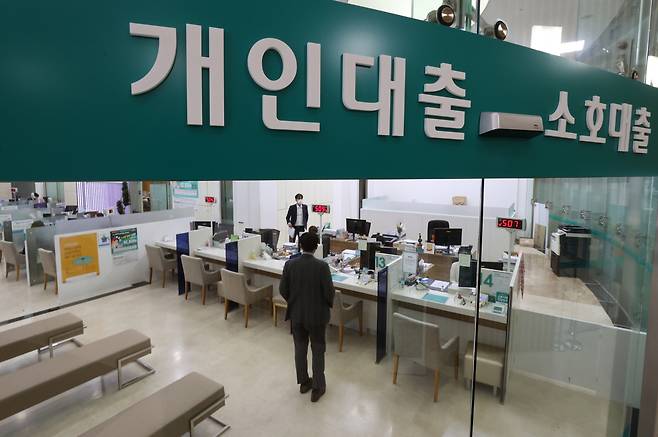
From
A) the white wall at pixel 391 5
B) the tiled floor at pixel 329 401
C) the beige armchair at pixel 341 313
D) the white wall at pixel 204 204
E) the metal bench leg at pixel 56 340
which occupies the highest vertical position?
the white wall at pixel 391 5

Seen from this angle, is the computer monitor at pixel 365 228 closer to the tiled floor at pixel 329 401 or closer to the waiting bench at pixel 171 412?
the tiled floor at pixel 329 401

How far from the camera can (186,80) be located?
95 centimetres

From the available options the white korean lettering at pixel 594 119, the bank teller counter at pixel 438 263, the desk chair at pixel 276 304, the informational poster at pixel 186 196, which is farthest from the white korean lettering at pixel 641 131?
the informational poster at pixel 186 196

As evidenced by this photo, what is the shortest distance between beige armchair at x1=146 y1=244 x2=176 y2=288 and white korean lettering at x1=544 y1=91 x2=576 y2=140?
576cm

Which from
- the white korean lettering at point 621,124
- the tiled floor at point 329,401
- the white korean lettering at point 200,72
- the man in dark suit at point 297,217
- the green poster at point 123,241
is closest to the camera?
the white korean lettering at point 200,72

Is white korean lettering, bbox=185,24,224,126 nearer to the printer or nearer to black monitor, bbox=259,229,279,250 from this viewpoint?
the printer

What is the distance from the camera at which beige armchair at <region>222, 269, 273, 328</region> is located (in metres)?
4.76

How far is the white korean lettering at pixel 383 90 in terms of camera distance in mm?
1204

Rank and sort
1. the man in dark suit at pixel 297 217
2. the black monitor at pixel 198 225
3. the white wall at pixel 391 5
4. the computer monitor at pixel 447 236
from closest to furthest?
the white wall at pixel 391 5
the computer monitor at pixel 447 236
the black monitor at pixel 198 225
the man in dark suit at pixel 297 217

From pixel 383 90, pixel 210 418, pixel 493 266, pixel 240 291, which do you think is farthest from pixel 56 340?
pixel 493 266

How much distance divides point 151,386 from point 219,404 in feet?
3.52

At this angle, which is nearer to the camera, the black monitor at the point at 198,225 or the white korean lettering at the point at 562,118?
the white korean lettering at the point at 562,118

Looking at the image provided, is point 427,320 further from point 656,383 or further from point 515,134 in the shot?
point 515,134

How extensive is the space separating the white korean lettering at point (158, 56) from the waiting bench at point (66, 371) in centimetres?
301
